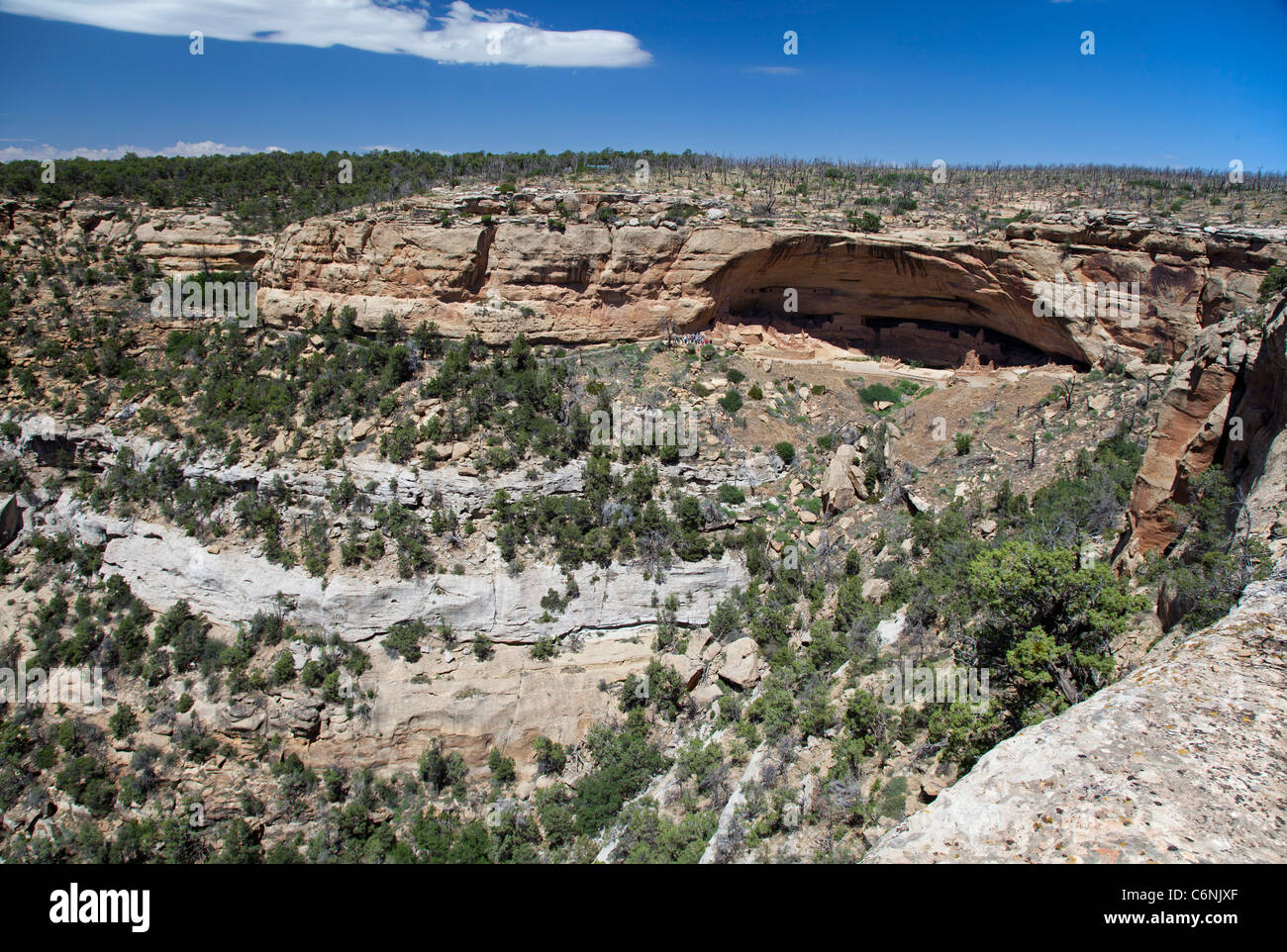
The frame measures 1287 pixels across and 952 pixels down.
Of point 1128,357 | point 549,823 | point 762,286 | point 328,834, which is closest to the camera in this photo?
point 549,823

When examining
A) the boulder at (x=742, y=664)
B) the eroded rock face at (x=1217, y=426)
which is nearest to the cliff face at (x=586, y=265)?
the eroded rock face at (x=1217, y=426)

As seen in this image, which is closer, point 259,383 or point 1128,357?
point 1128,357

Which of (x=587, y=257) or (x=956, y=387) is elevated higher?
(x=587, y=257)

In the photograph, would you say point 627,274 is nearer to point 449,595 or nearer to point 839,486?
point 839,486

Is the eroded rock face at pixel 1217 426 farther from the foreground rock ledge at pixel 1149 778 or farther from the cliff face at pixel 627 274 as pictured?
the cliff face at pixel 627 274
